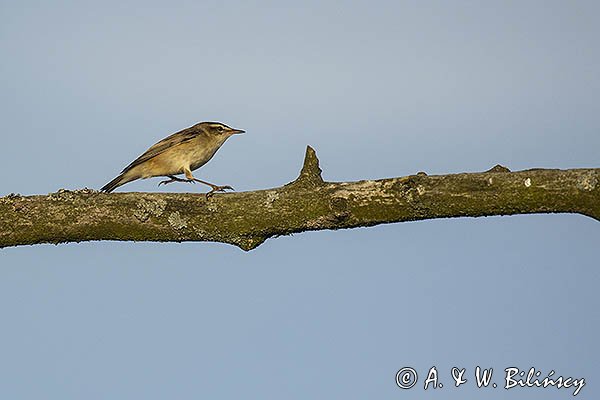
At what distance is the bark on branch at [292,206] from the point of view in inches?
201

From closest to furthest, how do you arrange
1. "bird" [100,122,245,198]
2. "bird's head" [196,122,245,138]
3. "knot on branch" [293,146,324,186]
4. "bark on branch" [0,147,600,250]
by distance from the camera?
"bark on branch" [0,147,600,250]
"knot on branch" [293,146,324,186]
"bird" [100,122,245,198]
"bird's head" [196,122,245,138]

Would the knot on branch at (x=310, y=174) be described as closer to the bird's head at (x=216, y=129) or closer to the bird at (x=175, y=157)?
the bird at (x=175, y=157)

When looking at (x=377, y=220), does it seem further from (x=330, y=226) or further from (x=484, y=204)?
(x=484, y=204)

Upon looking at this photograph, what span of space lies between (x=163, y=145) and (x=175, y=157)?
0.34 meters

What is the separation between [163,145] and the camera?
1111 centimetres

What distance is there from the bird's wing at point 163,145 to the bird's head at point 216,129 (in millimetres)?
166

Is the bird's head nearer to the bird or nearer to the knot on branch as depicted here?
the bird

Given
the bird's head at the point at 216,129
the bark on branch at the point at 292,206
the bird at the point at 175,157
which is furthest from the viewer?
the bird's head at the point at 216,129

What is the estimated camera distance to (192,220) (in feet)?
19.5

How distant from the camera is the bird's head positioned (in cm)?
1137

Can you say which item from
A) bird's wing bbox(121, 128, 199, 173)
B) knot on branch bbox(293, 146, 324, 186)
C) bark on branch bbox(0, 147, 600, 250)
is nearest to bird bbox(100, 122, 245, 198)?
bird's wing bbox(121, 128, 199, 173)

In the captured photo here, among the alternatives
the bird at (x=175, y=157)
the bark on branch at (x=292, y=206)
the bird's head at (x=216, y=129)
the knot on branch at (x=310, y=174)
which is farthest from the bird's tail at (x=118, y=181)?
the knot on branch at (x=310, y=174)

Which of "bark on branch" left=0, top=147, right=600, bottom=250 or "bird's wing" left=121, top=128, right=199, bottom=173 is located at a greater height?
"bird's wing" left=121, top=128, right=199, bottom=173

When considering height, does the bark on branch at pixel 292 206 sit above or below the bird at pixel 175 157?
below
